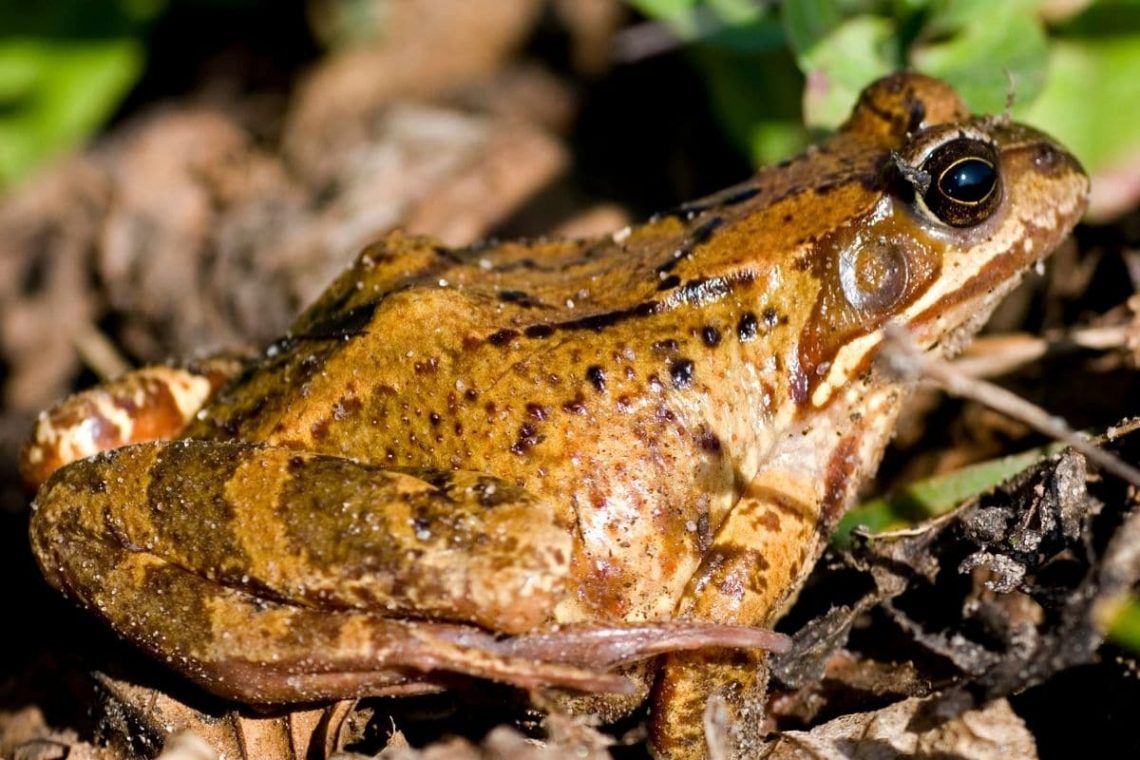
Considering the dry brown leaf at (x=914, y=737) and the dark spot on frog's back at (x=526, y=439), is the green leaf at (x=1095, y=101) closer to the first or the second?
the dry brown leaf at (x=914, y=737)

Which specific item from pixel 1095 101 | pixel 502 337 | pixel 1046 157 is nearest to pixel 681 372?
pixel 502 337

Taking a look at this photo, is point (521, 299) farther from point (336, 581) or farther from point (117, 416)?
point (117, 416)

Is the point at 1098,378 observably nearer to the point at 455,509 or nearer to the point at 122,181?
the point at 455,509

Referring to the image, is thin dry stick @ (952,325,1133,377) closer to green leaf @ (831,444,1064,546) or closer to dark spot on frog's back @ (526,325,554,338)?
green leaf @ (831,444,1064,546)

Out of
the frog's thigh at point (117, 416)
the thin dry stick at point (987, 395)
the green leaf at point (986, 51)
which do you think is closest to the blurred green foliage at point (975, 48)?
the green leaf at point (986, 51)

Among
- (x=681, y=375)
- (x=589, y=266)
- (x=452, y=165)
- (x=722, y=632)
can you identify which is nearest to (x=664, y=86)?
(x=452, y=165)

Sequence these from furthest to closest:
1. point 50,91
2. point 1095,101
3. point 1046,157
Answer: point 50,91, point 1095,101, point 1046,157

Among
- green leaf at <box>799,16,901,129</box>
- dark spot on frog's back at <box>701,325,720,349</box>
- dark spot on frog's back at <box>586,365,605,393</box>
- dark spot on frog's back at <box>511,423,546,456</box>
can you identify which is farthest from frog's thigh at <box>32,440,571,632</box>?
green leaf at <box>799,16,901,129</box>

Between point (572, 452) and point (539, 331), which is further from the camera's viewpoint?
point (539, 331)
